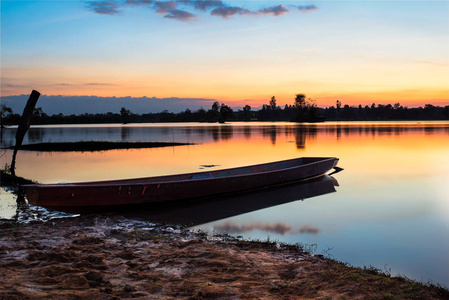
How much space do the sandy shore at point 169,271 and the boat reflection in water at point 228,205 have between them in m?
2.05

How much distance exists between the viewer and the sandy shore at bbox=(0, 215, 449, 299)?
4.61m

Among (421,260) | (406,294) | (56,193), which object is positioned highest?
(56,193)

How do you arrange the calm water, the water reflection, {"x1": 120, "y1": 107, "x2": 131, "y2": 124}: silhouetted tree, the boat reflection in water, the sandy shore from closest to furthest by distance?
the sandy shore
the calm water
the boat reflection in water
the water reflection
{"x1": 120, "y1": 107, "x2": 131, "y2": 124}: silhouetted tree

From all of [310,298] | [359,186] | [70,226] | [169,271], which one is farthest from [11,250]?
[359,186]

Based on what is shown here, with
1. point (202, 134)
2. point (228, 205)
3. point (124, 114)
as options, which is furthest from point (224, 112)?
point (228, 205)

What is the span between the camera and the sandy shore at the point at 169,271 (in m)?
4.61

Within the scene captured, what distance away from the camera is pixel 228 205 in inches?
448

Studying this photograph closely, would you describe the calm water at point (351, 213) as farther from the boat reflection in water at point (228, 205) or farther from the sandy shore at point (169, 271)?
the sandy shore at point (169, 271)

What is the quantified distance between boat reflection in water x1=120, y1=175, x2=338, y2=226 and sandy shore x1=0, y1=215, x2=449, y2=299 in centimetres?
205

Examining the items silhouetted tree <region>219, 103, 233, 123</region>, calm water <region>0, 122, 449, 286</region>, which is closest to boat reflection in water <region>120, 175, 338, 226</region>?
calm water <region>0, 122, 449, 286</region>

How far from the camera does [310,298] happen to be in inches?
176

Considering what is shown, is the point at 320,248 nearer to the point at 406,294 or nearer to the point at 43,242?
the point at 406,294

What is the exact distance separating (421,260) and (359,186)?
26.7 ft

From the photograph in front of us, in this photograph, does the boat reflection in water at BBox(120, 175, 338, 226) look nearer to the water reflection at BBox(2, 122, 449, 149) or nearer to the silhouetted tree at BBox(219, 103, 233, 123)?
the water reflection at BBox(2, 122, 449, 149)
